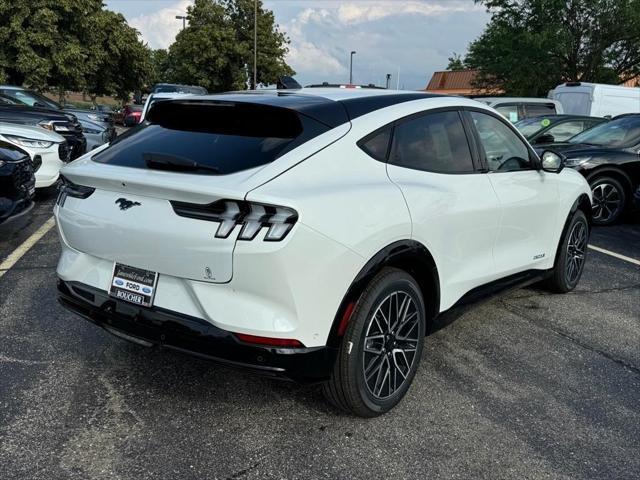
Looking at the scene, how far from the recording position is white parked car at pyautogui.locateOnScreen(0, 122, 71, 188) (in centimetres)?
844

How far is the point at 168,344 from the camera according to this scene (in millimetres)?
2803

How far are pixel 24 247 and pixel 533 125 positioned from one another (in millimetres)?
9733

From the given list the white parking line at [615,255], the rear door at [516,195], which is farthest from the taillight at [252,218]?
the white parking line at [615,255]

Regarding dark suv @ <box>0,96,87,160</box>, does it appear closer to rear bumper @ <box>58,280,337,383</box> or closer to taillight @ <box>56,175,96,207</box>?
taillight @ <box>56,175,96,207</box>

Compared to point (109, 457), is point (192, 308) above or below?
above

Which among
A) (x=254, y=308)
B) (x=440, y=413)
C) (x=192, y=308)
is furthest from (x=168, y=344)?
(x=440, y=413)

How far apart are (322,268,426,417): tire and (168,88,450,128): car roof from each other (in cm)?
82

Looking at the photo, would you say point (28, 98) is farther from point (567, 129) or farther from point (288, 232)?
point (288, 232)

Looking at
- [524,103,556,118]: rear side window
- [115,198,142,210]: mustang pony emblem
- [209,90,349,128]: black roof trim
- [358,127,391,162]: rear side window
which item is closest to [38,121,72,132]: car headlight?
[209,90,349,128]: black roof trim

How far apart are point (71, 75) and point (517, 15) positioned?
2222 cm

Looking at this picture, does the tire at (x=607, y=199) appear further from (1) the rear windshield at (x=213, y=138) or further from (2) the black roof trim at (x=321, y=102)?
(1) the rear windshield at (x=213, y=138)

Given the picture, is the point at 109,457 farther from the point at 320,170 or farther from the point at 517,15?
the point at 517,15

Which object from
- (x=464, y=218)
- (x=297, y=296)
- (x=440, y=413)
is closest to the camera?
(x=297, y=296)

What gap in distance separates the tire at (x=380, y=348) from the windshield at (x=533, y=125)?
31.5ft
